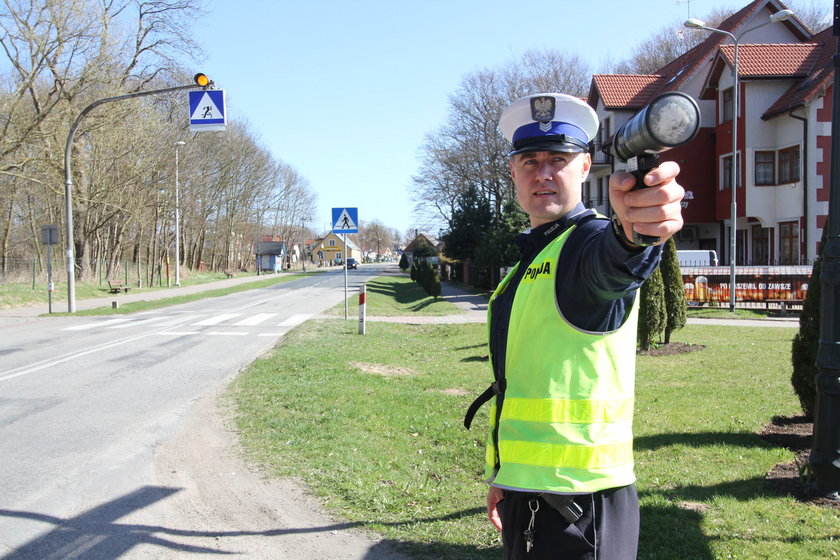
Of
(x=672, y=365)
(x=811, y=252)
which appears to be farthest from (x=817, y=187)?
(x=672, y=365)

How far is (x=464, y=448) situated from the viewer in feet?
20.2

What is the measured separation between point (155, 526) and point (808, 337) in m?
5.96

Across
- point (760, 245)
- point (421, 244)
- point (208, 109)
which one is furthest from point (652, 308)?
point (421, 244)

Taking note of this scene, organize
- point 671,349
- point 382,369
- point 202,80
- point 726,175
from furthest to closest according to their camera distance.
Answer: point 726,175 → point 202,80 → point 671,349 → point 382,369

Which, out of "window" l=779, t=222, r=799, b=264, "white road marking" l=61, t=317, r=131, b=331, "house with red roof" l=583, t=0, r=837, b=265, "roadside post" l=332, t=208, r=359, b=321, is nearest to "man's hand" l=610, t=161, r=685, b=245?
"roadside post" l=332, t=208, r=359, b=321

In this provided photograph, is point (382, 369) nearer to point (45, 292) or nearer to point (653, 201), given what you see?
point (653, 201)

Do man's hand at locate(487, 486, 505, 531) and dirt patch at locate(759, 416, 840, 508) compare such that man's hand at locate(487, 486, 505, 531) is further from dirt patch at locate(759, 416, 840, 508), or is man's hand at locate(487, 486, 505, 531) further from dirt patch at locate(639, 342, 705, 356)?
dirt patch at locate(639, 342, 705, 356)

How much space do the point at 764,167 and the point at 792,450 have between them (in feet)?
85.3

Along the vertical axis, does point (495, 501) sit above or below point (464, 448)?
above

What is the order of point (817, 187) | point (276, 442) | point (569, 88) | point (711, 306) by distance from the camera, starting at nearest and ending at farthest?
point (276, 442)
point (711, 306)
point (817, 187)
point (569, 88)

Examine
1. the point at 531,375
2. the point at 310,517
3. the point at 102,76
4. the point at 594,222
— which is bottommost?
the point at 310,517

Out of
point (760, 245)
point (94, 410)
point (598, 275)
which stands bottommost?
point (94, 410)

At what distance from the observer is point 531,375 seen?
188cm

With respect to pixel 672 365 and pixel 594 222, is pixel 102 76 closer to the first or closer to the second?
pixel 672 365
